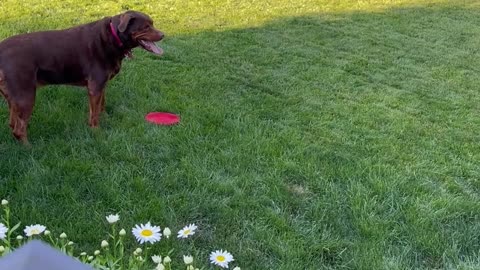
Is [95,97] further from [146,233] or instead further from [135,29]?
[146,233]

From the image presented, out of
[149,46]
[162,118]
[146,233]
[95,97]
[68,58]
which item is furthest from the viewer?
[162,118]

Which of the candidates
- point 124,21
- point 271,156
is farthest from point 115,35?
point 271,156

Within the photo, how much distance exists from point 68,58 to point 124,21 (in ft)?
1.58

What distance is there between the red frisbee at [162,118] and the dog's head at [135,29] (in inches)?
22.4

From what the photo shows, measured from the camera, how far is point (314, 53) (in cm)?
716

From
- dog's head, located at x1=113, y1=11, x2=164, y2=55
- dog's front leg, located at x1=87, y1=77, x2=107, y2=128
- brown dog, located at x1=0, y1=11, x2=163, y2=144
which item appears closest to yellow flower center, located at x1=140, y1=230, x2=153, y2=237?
brown dog, located at x1=0, y1=11, x2=163, y2=144

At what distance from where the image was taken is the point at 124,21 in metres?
4.07

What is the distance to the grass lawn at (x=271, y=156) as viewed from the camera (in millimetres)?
3109

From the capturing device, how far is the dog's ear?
4047mm

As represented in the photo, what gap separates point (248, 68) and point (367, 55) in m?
1.95

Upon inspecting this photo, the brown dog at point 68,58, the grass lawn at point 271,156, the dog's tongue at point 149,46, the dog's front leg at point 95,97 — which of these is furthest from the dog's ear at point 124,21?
the grass lawn at point 271,156

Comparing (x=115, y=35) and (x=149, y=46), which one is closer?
(x=115, y=35)

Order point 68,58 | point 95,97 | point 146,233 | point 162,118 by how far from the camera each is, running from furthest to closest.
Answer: point 162,118
point 95,97
point 68,58
point 146,233

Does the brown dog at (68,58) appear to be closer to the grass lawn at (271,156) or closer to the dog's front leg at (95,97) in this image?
the dog's front leg at (95,97)
